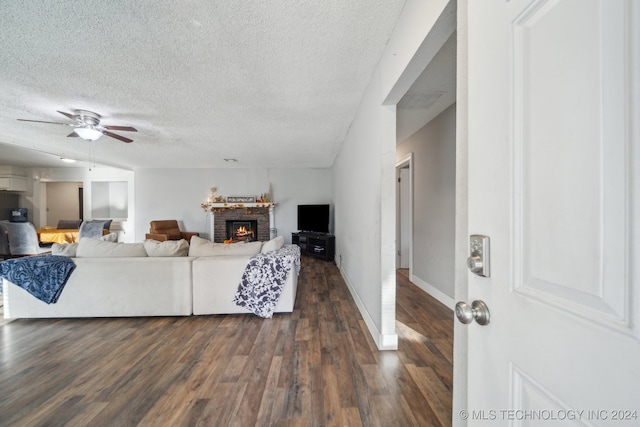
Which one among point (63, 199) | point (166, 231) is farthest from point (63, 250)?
point (63, 199)

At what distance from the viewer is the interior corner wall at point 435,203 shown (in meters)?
2.98

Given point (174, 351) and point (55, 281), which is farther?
point (55, 281)

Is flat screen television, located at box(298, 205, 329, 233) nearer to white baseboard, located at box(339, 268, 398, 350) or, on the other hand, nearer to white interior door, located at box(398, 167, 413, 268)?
white interior door, located at box(398, 167, 413, 268)

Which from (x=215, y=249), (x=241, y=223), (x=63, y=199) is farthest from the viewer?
(x=63, y=199)

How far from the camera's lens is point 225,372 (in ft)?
6.03

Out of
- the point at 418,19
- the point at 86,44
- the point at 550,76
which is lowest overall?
the point at 550,76

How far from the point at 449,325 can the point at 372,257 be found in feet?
3.70

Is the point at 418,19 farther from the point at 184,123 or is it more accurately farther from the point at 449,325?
the point at 184,123

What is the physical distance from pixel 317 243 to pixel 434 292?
303 centimetres

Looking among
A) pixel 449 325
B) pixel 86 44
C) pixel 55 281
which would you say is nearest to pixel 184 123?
pixel 86 44

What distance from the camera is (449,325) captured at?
2537mm

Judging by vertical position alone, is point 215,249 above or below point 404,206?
below

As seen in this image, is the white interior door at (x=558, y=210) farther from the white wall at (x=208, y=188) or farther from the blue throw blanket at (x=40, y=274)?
the white wall at (x=208, y=188)

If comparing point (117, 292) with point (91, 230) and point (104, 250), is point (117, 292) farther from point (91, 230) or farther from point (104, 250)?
point (91, 230)
